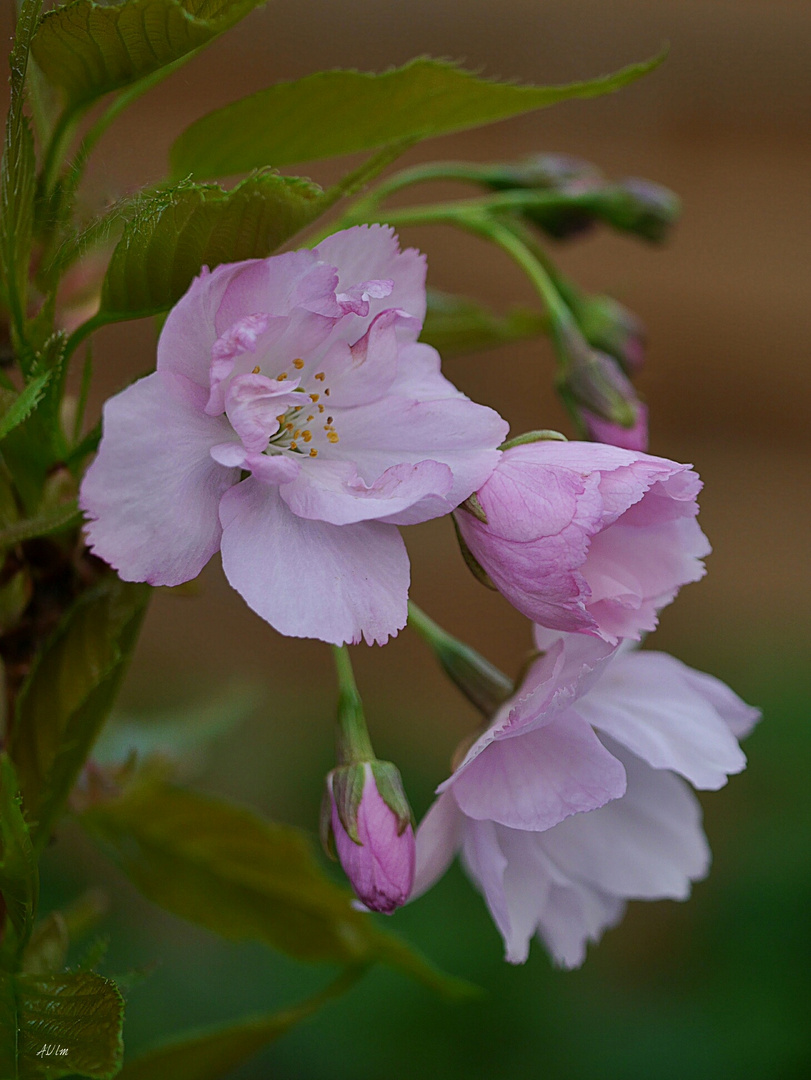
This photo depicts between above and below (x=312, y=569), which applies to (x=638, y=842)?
below

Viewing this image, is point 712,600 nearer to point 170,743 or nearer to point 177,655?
point 177,655

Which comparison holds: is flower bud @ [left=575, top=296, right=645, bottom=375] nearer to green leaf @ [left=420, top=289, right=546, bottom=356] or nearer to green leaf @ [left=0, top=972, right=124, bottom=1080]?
green leaf @ [left=420, top=289, right=546, bottom=356]

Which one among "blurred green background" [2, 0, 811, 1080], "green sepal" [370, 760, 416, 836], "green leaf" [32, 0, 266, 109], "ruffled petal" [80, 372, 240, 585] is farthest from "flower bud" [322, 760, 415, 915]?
"blurred green background" [2, 0, 811, 1080]

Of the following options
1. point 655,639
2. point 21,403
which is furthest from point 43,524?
point 655,639

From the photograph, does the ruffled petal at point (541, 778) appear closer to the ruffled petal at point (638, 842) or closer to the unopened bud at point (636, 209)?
the ruffled petal at point (638, 842)

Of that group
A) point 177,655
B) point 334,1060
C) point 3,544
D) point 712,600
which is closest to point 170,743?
point 3,544

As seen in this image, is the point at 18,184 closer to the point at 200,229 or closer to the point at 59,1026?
the point at 200,229

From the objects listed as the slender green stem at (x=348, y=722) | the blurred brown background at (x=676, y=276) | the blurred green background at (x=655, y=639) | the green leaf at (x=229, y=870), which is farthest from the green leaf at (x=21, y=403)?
the blurred brown background at (x=676, y=276)
